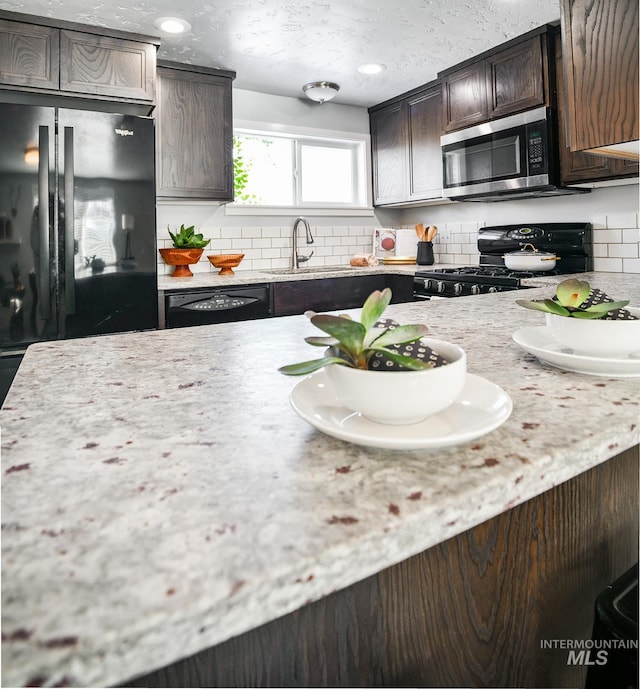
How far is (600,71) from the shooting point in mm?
1597

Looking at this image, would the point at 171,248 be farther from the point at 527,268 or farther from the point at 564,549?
the point at 564,549

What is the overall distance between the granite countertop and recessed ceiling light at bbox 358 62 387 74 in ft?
10.4

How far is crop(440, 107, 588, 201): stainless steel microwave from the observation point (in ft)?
9.56

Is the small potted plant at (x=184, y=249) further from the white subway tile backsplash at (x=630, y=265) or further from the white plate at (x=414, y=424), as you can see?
the white plate at (x=414, y=424)

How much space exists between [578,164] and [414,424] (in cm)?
282

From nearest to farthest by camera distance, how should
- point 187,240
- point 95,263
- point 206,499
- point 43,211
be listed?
1. point 206,499
2. point 43,211
3. point 95,263
4. point 187,240

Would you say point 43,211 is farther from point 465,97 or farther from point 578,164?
point 578,164

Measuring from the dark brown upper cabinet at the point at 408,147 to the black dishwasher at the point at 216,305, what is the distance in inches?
62.0

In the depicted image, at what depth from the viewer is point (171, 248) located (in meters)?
3.48

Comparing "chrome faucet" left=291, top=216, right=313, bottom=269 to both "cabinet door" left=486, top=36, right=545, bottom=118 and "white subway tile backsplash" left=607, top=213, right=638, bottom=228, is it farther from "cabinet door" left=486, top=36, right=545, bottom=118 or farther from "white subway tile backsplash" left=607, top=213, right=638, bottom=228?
"white subway tile backsplash" left=607, top=213, right=638, bottom=228

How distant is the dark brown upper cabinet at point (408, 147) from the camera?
379 cm

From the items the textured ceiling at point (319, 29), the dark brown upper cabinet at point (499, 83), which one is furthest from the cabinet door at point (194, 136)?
the dark brown upper cabinet at point (499, 83)

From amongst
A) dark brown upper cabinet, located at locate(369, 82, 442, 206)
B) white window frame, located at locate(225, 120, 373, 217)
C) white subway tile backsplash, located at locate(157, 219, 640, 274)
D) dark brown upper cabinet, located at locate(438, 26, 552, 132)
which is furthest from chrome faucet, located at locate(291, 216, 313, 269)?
dark brown upper cabinet, located at locate(438, 26, 552, 132)

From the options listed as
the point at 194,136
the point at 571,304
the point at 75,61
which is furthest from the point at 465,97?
the point at 571,304
